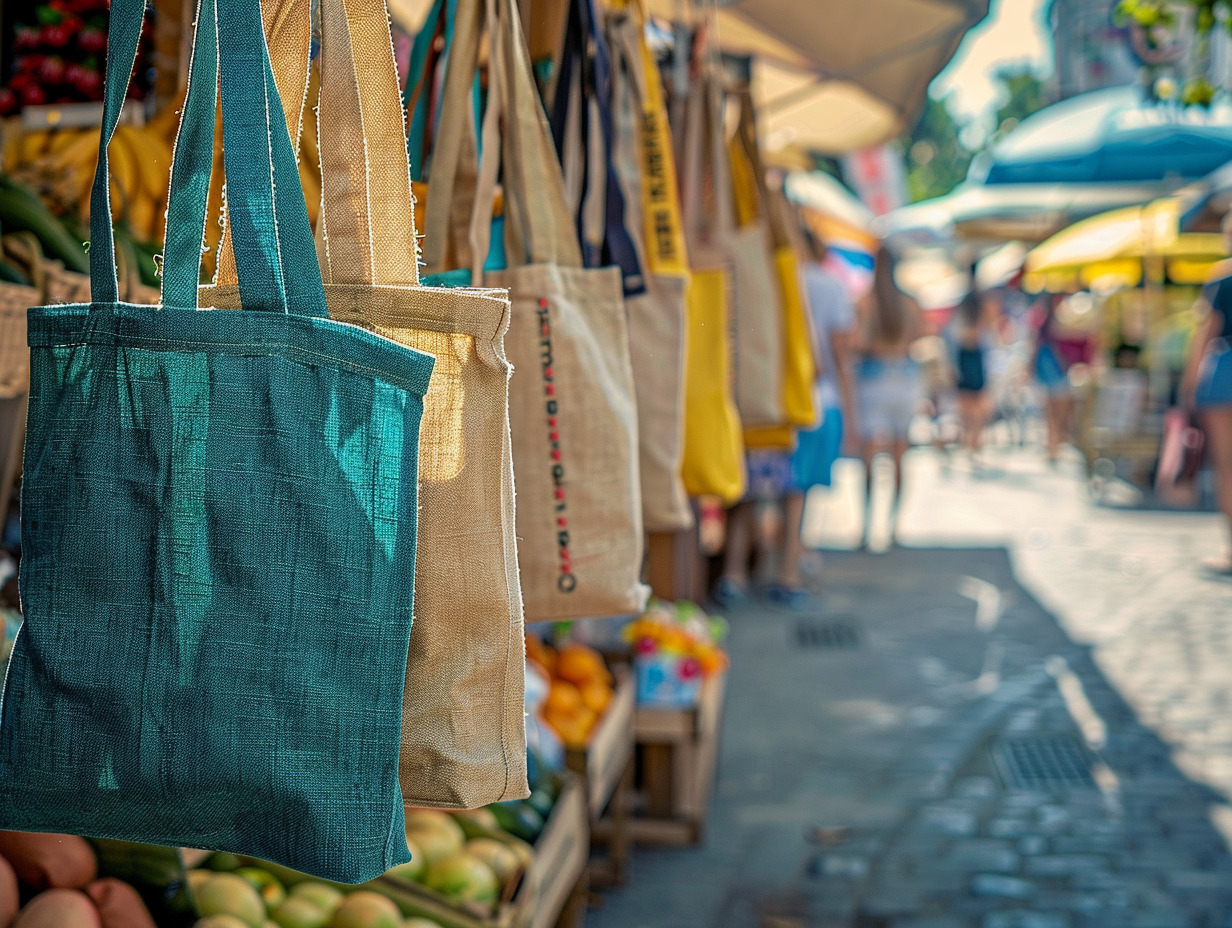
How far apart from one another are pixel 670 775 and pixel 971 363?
36.4 feet

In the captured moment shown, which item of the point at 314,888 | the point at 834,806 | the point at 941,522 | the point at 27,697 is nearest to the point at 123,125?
the point at 314,888

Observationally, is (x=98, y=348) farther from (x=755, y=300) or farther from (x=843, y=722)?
(x=843, y=722)

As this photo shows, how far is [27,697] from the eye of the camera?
1.06 m

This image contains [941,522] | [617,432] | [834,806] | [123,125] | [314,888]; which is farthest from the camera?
[941,522]

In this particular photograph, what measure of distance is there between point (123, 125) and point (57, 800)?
203 centimetres

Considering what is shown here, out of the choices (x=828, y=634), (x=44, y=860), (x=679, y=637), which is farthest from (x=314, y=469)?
(x=828, y=634)

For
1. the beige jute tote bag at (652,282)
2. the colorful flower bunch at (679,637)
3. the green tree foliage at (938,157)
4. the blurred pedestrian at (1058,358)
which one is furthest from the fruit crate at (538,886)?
the green tree foliage at (938,157)

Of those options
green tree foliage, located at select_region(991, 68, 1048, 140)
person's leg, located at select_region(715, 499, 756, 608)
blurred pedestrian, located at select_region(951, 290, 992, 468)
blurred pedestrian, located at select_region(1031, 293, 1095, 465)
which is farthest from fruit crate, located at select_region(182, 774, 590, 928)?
green tree foliage, located at select_region(991, 68, 1048, 140)

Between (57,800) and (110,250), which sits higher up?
(110,250)

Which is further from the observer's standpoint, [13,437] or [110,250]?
[13,437]

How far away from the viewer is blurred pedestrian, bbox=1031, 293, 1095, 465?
15000mm

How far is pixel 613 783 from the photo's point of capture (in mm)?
3660

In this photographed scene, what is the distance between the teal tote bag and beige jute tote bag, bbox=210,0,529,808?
0.37 feet

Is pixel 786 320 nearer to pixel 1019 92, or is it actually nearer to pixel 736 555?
→ pixel 736 555
